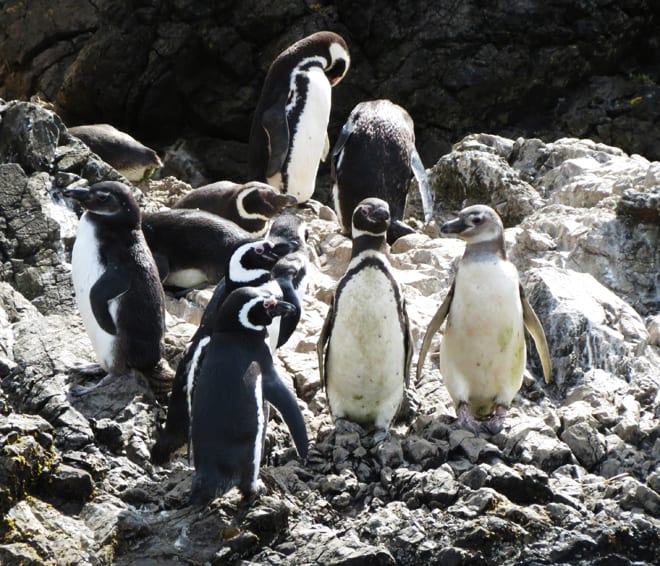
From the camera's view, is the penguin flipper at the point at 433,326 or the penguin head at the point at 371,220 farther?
the penguin flipper at the point at 433,326

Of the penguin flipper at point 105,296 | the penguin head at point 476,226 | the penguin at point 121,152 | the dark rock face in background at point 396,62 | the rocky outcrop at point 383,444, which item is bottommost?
the rocky outcrop at point 383,444

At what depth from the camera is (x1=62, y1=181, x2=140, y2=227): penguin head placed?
7.10m

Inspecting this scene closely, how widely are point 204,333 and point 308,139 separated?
14.9 ft

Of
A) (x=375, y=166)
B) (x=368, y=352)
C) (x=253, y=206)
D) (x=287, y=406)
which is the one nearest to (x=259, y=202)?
(x=253, y=206)

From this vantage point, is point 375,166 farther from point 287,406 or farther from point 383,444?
point 287,406

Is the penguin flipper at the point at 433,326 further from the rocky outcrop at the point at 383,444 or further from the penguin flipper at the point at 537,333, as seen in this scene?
the penguin flipper at the point at 537,333

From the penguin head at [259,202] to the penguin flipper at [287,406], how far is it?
3474 millimetres

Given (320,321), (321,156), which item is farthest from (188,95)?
(320,321)

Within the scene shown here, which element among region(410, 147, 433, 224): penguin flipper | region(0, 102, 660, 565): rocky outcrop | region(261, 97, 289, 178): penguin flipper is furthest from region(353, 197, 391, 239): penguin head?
region(261, 97, 289, 178): penguin flipper

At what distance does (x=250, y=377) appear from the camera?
5.88 meters

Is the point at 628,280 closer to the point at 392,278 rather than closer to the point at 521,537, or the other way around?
the point at 392,278

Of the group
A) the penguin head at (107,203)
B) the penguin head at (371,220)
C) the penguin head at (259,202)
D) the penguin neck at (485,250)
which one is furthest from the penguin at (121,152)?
the penguin neck at (485,250)

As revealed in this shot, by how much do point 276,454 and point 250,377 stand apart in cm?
78

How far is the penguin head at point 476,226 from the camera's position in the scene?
7141 mm
